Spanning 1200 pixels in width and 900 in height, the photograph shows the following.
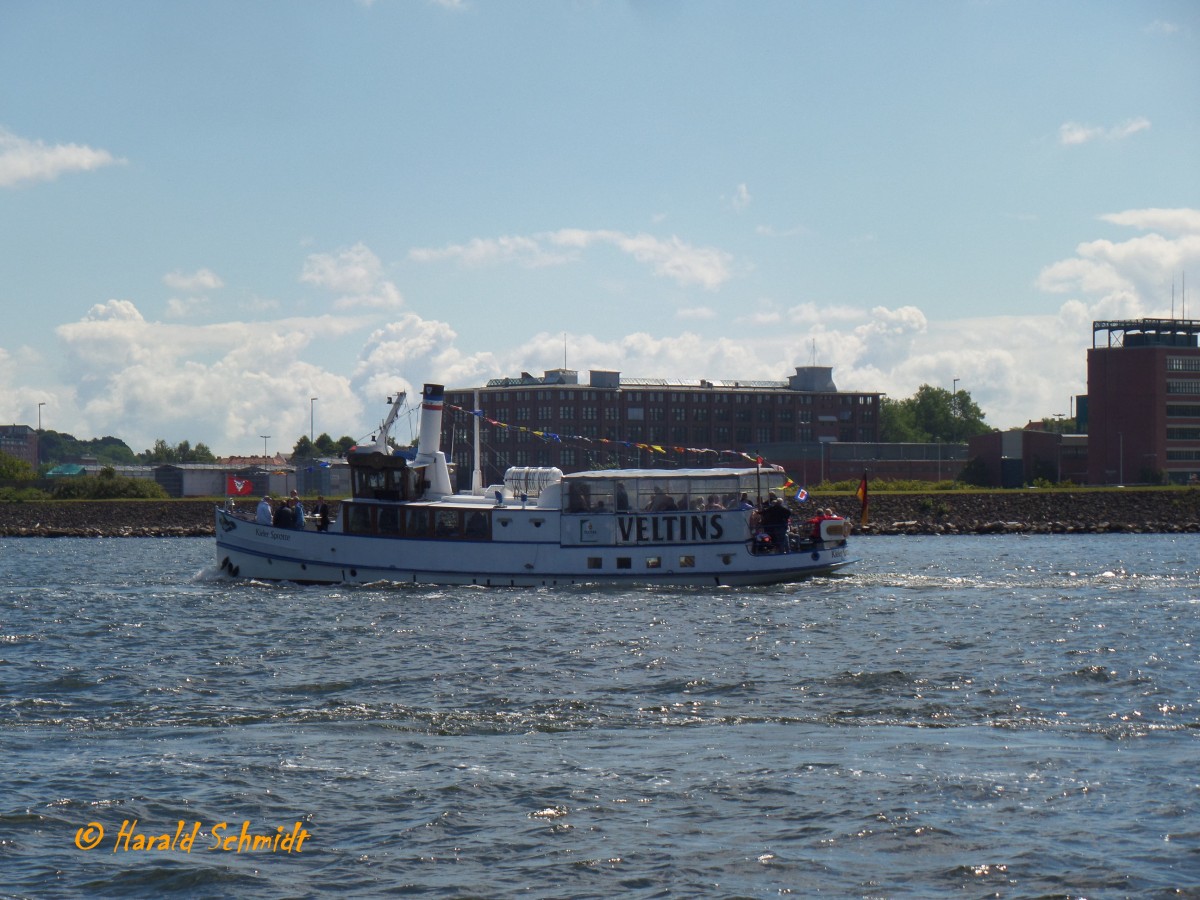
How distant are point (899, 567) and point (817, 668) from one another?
31.2 m

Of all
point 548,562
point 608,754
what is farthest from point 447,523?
point 608,754

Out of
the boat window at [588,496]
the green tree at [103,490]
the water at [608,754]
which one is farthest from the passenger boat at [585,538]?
the green tree at [103,490]

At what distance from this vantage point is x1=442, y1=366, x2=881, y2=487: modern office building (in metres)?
156

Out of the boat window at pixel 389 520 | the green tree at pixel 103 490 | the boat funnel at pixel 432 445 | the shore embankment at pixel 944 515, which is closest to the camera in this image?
the boat window at pixel 389 520

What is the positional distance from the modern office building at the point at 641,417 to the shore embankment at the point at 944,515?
44.1 meters

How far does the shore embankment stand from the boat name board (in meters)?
48.9

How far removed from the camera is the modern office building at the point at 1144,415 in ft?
435

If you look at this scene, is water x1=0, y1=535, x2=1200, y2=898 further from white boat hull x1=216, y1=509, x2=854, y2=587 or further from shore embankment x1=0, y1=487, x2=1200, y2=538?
shore embankment x1=0, y1=487, x2=1200, y2=538

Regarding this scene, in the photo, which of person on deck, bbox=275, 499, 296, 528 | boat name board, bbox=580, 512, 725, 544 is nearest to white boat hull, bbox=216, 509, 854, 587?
boat name board, bbox=580, 512, 725, 544

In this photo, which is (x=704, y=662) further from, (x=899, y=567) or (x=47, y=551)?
(x=47, y=551)

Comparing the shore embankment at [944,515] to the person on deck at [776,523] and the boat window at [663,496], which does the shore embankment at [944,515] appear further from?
the boat window at [663,496]

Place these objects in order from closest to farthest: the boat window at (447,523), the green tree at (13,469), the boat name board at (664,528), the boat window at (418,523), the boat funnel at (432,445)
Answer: the boat name board at (664,528)
the boat window at (447,523)
the boat window at (418,523)
the boat funnel at (432,445)
the green tree at (13,469)

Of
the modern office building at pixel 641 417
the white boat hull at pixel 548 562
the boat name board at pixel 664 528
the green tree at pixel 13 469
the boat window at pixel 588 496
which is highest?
the modern office building at pixel 641 417

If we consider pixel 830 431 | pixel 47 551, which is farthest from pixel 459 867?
pixel 830 431
